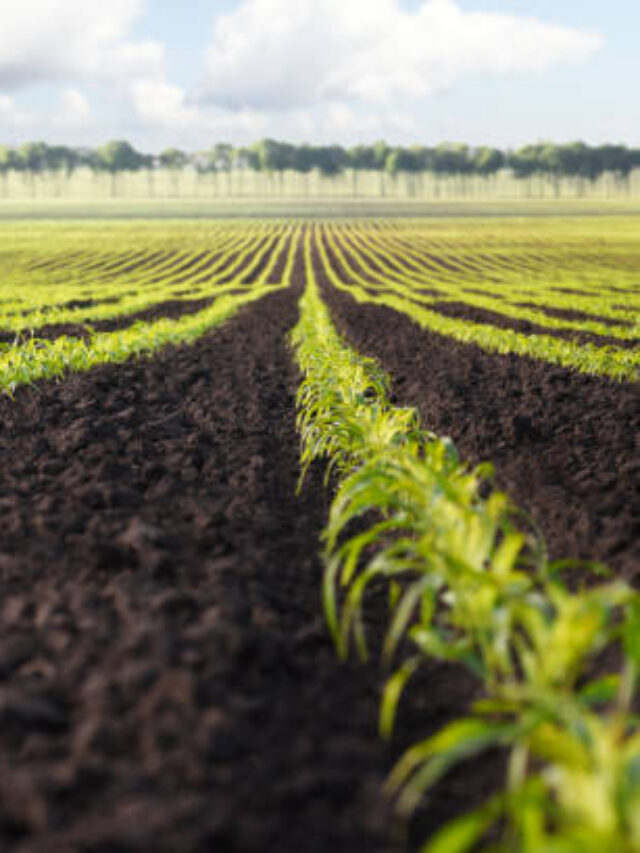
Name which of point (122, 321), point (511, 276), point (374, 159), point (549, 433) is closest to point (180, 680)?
point (549, 433)

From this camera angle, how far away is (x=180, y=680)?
278 centimetres

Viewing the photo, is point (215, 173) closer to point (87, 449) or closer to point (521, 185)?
point (521, 185)

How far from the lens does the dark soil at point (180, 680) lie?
2.30 m

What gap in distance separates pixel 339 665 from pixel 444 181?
184m

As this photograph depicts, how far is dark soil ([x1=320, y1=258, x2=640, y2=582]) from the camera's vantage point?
4.83 meters

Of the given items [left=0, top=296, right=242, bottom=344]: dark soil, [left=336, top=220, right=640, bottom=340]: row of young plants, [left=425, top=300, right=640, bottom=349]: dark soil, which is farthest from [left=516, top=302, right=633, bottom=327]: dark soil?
[left=0, top=296, right=242, bottom=344]: dark soil

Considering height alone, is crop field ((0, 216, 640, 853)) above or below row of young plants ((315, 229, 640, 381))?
below

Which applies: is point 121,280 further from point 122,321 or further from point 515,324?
point 515,324

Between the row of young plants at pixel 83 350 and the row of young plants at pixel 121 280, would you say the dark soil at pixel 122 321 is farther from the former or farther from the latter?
the row of young plants at pixel 83 350

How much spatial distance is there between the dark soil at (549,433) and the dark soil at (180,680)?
163 centimetres

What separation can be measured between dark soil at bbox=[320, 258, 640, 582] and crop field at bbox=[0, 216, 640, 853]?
3 cm

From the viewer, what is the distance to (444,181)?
6860 inches

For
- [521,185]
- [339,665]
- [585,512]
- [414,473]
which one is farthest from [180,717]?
[521,185]

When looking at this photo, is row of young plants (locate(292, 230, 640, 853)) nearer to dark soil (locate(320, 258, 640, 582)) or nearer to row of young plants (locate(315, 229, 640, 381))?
dark soil (locate(320, 258, 640, 582))
